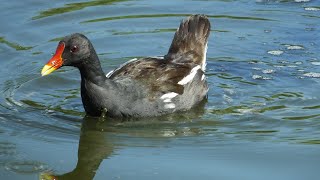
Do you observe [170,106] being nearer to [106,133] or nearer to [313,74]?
[106,133]

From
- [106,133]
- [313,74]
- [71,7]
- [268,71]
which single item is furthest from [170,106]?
[71,7]

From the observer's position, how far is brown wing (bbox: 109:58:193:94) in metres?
9.73

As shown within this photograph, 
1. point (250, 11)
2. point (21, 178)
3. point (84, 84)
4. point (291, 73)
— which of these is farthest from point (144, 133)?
point (250, 11)

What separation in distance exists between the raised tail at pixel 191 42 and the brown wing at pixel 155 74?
1.46 feet

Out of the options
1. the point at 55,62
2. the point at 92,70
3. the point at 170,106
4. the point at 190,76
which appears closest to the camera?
the point at 55,62

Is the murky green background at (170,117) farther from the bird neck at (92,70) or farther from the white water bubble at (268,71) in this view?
the bird neck at (92,70)

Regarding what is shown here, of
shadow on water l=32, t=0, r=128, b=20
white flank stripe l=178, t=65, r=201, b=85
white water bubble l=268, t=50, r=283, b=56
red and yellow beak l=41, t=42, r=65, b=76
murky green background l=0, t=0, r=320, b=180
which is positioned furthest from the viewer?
shadow on water l=32, t=0, r=128, b=20

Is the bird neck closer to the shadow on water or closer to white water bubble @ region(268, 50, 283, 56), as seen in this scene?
white water bubble @ region(268, 50, 283, 56)

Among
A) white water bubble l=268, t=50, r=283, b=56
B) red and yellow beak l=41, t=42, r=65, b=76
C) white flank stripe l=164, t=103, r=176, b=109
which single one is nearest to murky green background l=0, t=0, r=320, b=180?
white water bubble l=268, t=50, r=283, b=56

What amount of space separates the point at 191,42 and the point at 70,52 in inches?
85.4

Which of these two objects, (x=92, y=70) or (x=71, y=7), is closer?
(x=92, y=70)

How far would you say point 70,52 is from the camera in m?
9.16

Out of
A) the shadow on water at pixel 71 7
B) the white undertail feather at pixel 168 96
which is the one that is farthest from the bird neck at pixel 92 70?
the shadow on water at pixel 71 7

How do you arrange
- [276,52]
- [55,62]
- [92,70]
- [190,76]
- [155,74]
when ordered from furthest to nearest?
1. [276,52]
2. [190,76]
3. [155,74]
4. [92,70]
5. [55,62]
